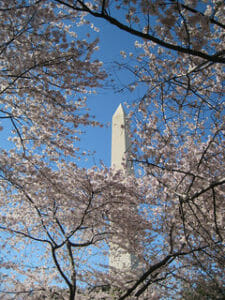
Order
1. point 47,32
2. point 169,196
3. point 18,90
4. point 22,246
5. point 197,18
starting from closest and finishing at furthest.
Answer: point 197,18
point 47,32
point 18,90
point 169,196
point 22,246

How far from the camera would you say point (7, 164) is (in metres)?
5.16

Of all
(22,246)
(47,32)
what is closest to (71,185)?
(22,246)

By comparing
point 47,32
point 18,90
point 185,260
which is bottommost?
point 185,260

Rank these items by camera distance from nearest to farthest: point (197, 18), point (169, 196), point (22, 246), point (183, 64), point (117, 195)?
point (197, 18) < point (183, 64) < point (169, 196) < point (117, 195) < point (22, 246)

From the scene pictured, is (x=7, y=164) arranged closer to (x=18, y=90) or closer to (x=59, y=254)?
(x=18, y=90)

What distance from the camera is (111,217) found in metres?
5.80

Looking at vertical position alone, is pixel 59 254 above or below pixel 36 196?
below

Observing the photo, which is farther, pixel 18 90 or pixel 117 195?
pixel 117 195

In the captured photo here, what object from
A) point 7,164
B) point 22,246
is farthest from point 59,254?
point 7,164

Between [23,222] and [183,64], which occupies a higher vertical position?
[183,64]

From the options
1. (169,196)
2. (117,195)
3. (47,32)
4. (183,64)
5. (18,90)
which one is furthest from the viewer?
(117,195)

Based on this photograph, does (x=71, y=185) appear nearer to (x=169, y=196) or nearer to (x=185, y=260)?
(x=169, y=196)

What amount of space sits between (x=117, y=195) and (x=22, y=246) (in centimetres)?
270

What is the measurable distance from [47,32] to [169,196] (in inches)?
134
